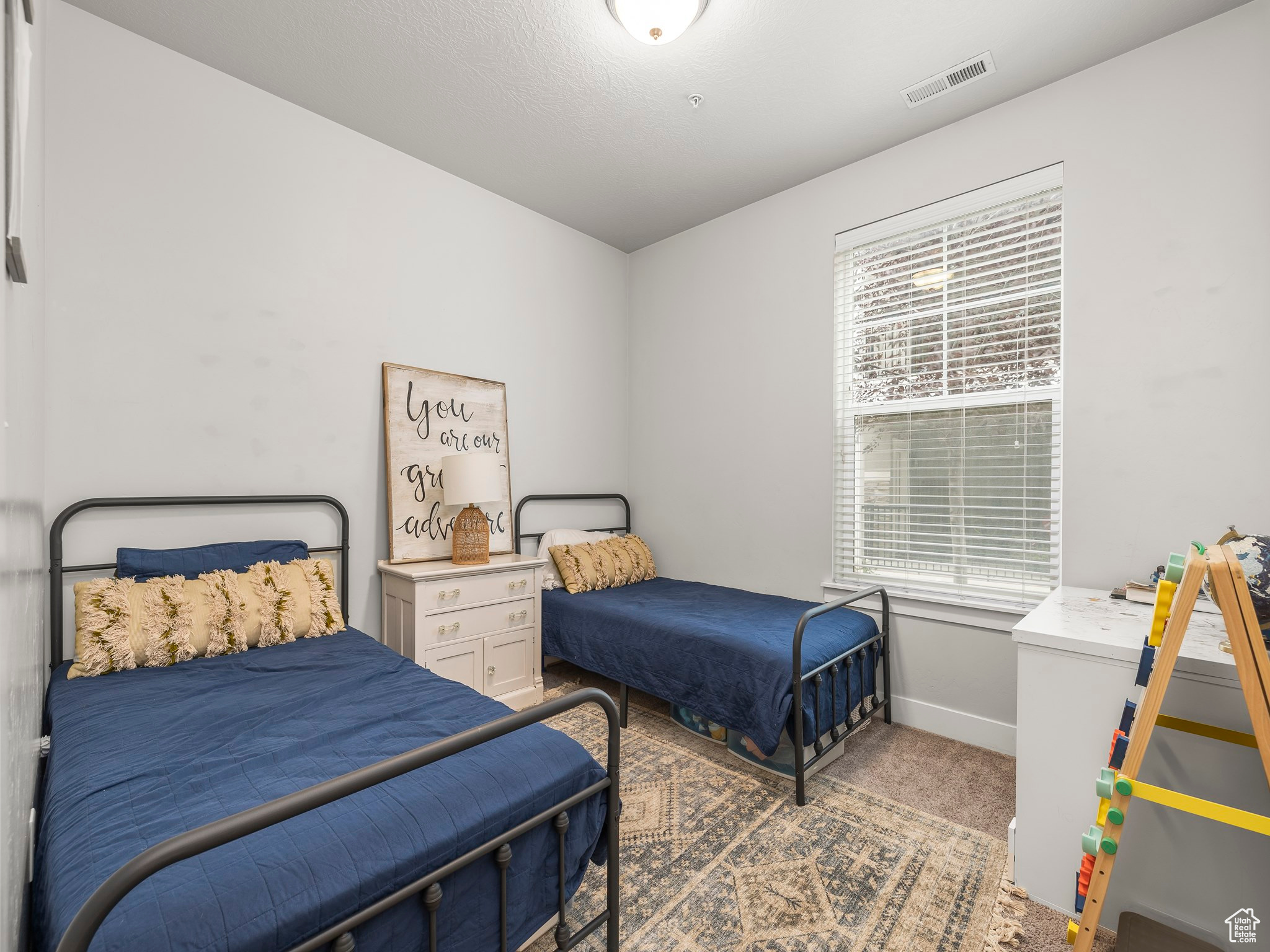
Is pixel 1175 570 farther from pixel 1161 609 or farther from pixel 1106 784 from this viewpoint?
pixel 1106 784

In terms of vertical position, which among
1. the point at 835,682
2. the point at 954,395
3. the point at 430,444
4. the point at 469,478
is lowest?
the point at 835,682

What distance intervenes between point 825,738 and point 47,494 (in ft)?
9.91

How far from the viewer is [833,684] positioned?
2.32 meters

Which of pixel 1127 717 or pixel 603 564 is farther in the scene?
pixel 603 564

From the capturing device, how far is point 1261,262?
1.97 meters

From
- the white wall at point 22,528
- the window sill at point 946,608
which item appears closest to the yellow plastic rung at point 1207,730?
the window sill at point 946,608

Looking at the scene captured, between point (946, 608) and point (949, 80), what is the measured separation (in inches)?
89.4

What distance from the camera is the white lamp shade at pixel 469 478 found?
285 cm

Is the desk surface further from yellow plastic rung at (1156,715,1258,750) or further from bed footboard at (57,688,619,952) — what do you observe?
bed footboard at (57,688,619,952)

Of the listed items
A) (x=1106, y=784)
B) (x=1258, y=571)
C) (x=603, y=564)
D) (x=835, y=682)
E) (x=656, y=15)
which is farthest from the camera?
(x=603, y=564)

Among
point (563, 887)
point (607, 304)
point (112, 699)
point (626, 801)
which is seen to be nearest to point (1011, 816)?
point (626, 801)

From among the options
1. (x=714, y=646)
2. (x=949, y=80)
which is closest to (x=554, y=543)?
(x=714, y=646)

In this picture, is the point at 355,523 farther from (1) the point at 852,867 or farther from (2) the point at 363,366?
(1) the point at 852,867

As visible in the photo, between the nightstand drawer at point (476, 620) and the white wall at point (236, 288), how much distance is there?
43 centimetres
